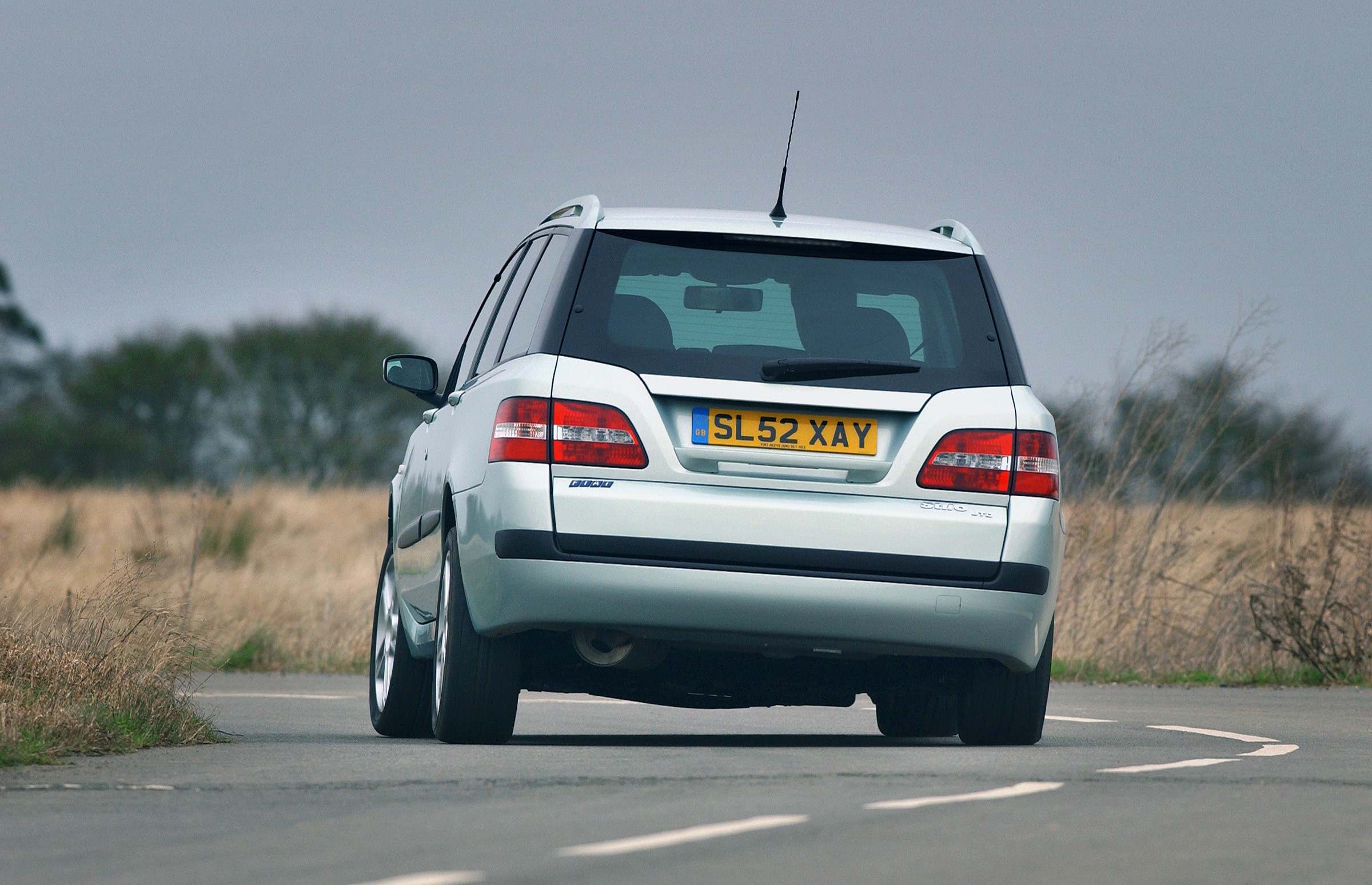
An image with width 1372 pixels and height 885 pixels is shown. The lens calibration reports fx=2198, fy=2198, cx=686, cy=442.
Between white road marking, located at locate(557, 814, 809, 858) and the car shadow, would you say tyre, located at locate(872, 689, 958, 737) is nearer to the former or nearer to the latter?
the car shadow

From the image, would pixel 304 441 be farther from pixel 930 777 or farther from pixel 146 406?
pixel 930 777

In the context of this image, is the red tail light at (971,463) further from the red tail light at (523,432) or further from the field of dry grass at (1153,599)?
the field of dry grass at (1153,599)

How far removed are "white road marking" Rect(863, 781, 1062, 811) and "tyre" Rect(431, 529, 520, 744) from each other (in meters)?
2.02

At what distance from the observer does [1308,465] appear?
15508 mm

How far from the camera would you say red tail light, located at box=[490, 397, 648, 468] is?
23.8 feet

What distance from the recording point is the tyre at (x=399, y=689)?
9211 mm

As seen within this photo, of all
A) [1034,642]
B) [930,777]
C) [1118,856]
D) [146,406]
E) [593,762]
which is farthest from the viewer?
[146,406]

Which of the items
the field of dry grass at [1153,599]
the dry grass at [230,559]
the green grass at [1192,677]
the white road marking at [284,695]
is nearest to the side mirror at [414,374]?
the dry grass at [230,559]

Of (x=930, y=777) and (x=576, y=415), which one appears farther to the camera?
(x=576, y=415)

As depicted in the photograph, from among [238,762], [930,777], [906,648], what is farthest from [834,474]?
[238,762]

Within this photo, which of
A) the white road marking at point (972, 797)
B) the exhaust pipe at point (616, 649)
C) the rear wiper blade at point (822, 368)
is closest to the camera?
the white road marking at point (972, 797)

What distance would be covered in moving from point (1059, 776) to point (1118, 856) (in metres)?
1.69

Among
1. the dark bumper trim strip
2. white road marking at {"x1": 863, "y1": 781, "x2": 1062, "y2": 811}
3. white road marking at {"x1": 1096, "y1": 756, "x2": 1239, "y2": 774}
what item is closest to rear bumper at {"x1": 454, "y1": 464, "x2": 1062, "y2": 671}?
the dark bumper trim strip

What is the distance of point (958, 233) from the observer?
27.3 feet
